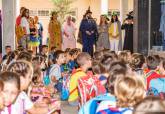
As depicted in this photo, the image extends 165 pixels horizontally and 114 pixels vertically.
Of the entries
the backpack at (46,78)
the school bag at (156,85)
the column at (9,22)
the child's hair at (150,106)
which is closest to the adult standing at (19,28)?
the column at (9,22)

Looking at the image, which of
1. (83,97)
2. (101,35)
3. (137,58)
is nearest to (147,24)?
(101,35)

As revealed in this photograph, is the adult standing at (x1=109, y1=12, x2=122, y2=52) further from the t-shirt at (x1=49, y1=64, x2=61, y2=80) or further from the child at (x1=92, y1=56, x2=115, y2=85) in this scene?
the child at (x1=92, y1=56, x2=115, y2=85)

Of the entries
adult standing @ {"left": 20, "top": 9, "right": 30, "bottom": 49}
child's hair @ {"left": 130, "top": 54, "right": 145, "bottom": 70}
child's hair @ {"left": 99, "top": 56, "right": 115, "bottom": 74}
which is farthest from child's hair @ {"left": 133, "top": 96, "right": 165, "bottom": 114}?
adult standing @ {"left": 20, "top": 9, "right": 30, "bottom": 49}

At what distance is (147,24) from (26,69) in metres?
11.9

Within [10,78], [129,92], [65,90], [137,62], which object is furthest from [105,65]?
[129,92]

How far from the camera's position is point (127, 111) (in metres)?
3.81

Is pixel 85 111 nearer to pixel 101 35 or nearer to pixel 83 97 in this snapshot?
pixel 83 97

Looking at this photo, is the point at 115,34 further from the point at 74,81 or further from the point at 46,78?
the point at 74,81

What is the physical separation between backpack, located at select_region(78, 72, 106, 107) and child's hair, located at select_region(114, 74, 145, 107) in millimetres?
2128

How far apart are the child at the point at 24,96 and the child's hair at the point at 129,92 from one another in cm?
102

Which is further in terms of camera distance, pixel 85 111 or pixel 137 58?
pixel 137 58

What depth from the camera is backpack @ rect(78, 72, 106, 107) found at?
6184 millimetres

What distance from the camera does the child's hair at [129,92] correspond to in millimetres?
3928

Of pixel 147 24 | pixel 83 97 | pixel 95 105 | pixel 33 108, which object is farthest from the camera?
pixel 147 24
